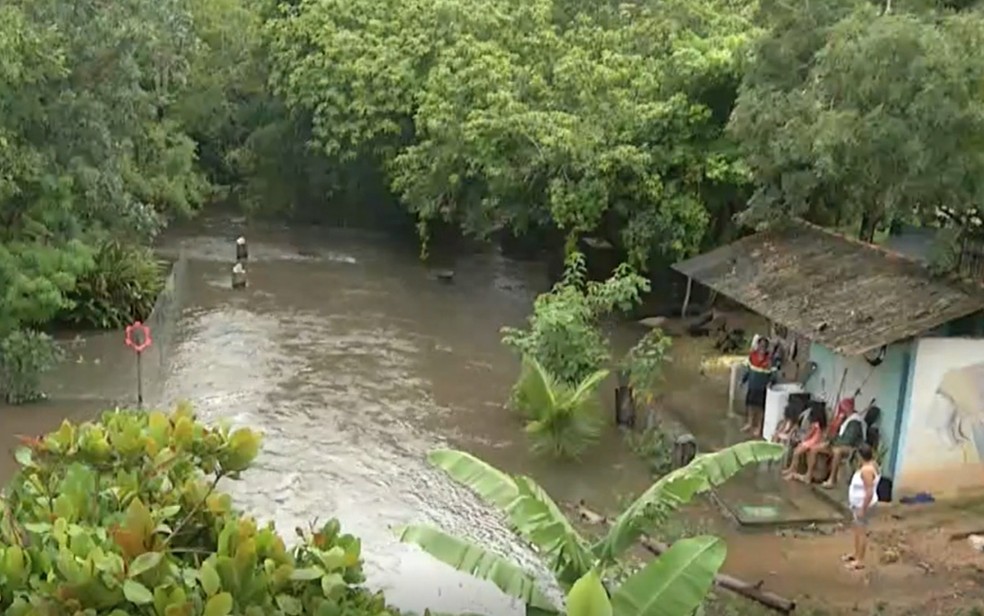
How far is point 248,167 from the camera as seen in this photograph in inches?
1371

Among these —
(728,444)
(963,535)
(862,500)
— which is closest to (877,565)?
(862,500)

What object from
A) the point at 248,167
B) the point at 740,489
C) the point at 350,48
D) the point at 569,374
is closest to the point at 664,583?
the point at 740,489

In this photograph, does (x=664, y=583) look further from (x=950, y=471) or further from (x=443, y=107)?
(x=443, y=107)

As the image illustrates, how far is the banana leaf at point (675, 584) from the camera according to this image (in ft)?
25.9

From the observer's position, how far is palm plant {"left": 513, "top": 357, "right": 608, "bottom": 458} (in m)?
16.5

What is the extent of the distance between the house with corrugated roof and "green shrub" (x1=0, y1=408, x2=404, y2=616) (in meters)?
9.13

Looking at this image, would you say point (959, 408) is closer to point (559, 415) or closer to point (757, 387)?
point (757, 387)

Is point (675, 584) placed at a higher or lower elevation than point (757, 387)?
higher

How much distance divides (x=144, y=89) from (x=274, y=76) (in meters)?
12.1

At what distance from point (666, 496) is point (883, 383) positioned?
686 centimetres

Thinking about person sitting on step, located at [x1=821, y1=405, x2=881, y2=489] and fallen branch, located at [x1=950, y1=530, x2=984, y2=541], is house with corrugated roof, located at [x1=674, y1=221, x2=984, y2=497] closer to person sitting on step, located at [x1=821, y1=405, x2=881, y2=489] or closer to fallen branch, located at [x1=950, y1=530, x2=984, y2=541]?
person sitting on step, located at [x1=821, y1=405, x2=881, y2=489]

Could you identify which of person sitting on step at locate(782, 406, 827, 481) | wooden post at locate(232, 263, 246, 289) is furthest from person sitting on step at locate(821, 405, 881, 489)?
wooden post at locate(232, 263, 246, 289)

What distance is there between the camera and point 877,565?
13094mm

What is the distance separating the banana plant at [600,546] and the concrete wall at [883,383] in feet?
17.7
